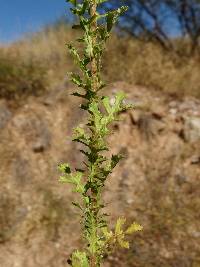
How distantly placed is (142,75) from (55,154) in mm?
3021

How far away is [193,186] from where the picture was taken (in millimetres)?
10859

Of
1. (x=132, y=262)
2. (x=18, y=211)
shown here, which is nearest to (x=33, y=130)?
(x=18, y=211)

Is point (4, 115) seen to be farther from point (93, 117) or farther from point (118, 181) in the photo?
point (93, 117)

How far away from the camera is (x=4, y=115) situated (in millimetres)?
12203

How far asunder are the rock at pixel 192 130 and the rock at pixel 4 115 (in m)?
3.87

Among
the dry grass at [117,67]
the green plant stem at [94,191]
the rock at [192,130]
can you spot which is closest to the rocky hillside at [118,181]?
the rock at [192,130]

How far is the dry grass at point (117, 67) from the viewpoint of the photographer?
12.9m

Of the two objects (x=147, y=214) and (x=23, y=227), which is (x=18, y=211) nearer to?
(x=23, y=227)

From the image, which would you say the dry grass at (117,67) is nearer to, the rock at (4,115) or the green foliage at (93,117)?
the rock at (4,115)

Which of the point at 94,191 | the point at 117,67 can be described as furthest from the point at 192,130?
the point at 94,191

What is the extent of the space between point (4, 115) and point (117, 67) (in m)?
3.04

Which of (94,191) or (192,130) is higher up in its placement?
(192,130)

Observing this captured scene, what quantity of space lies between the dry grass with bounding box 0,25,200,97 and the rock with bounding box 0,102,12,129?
22.8 inches

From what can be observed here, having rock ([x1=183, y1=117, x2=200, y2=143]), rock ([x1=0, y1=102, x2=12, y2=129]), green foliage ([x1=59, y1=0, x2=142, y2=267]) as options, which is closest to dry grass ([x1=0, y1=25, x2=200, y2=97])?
rock ([x1=0, y1=102, x2=12, y2=129])
